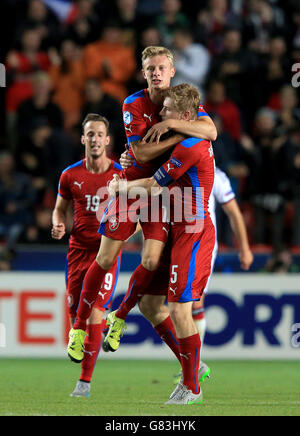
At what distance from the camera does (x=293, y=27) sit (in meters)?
15.0

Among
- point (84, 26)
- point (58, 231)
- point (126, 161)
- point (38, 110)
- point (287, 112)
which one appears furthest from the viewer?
point (84, 26)

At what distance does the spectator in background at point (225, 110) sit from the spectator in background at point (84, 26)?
2149 mm

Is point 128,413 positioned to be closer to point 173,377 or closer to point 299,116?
point 173,377

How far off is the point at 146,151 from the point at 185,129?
35 centimetres

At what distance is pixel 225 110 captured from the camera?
13539 millimetres

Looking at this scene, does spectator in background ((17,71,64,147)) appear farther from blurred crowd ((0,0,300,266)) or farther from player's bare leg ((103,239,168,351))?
player's bare leg ((103,239,168,351))

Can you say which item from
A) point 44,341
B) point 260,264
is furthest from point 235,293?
point 44,341

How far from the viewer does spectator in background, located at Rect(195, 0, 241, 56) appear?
47.9ft

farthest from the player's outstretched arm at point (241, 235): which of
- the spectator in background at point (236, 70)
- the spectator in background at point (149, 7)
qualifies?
the spectator in background at point (149, 7)

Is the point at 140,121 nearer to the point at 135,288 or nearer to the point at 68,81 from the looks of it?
the point at 135,288

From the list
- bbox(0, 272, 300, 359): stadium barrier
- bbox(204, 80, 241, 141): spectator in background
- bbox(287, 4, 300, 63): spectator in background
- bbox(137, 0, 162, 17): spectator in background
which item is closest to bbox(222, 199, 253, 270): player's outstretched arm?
bbox(0, 272, 300, 359): stadium barrier

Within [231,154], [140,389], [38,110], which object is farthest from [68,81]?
[140,389]

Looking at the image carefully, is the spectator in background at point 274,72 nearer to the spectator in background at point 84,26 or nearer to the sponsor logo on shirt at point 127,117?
the spectator in background at point 84,26

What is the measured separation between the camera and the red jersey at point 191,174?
23.7ft
